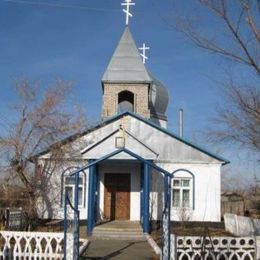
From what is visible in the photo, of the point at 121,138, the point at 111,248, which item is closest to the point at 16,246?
the point at 111,248

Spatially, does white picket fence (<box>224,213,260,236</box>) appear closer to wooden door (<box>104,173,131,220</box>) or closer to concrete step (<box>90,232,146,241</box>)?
concrete step (<box>90,232,146,241</box>)

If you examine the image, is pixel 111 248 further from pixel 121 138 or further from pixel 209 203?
pixel 209 203

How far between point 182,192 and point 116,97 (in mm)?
6442

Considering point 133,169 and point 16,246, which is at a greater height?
point 133,169

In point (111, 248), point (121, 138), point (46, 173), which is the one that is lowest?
point (111, 248)

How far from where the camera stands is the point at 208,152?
74.2 feet

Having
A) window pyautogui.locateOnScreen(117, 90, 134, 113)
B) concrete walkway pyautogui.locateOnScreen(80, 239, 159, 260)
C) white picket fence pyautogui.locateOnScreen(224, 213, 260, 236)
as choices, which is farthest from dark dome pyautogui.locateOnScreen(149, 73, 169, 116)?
concrete walkway pyautogui.locateOnScreen(80, 239, 159, 260)

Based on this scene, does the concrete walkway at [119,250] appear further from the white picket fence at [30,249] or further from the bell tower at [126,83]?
the bell tower at [126,83]

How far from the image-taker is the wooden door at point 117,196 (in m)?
22.7

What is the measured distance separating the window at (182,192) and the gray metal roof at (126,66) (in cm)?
611

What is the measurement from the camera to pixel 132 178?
75.2 ft

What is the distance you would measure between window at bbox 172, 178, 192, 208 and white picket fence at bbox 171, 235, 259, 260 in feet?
36.7

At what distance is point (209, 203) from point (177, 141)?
3.07 m

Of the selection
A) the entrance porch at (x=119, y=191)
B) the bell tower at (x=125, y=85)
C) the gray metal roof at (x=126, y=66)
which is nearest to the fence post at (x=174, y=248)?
the entrance porch at (x=119, y=191)
